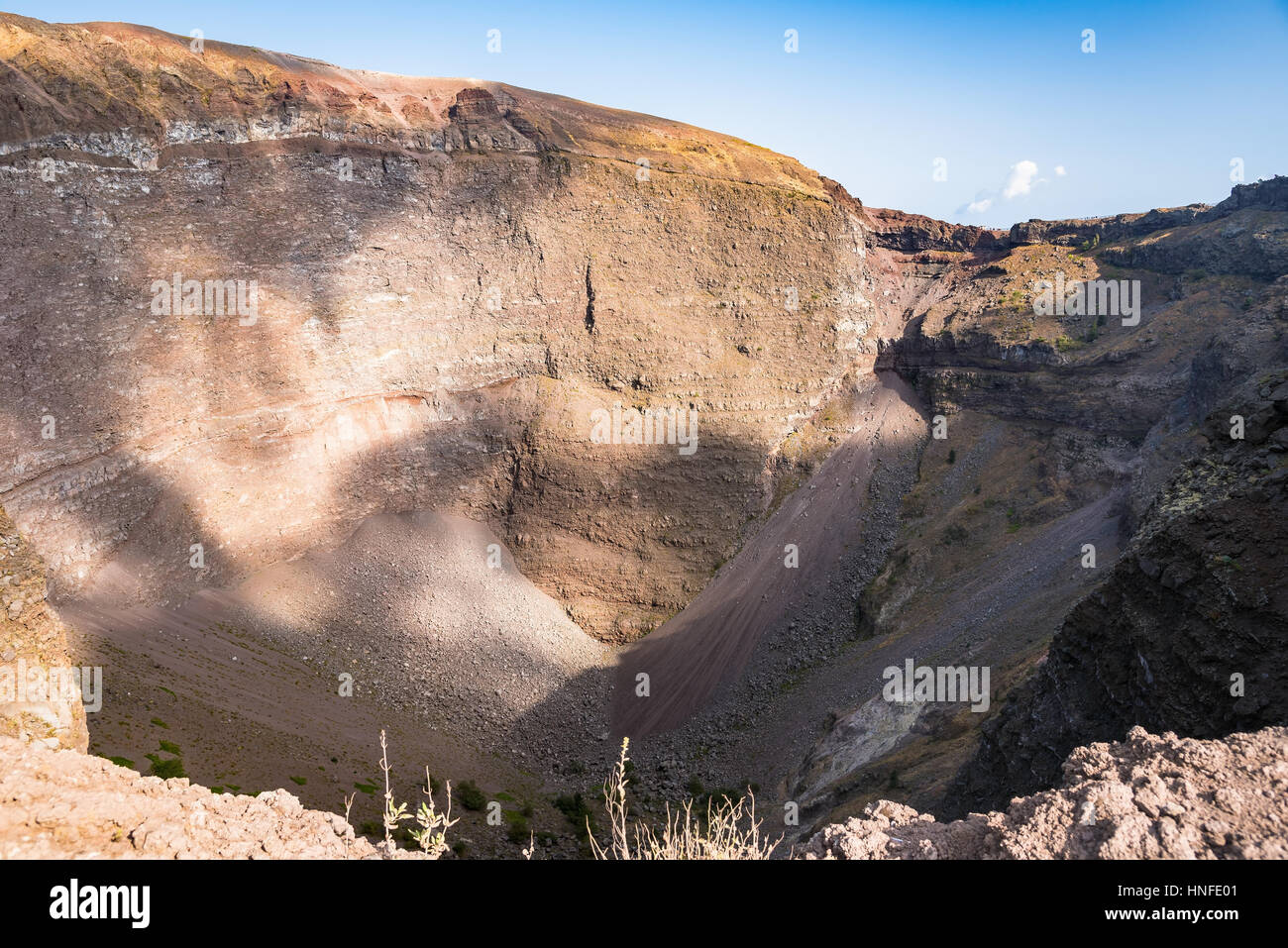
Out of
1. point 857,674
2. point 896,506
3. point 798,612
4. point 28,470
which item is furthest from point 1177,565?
point 28,470

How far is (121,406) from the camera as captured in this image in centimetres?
2312

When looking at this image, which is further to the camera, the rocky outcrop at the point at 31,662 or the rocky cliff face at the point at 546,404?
the rocky cliff face at the point at 546,404

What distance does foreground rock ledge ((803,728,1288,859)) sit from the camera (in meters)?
5.73

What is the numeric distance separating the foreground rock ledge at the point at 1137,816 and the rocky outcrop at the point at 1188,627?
280 centimetres

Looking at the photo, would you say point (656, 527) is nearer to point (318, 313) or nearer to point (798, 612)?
point (798, 612)

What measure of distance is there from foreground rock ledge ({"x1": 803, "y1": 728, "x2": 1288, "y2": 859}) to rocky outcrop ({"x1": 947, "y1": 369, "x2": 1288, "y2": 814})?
280 centimetres

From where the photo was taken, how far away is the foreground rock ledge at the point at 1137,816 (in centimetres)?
573

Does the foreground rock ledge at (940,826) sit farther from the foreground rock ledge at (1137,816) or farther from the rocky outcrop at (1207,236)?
the rocky outcrop at (1207,236)

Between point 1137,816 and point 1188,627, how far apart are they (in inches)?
225

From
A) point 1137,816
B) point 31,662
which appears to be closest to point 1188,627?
point 1137,816

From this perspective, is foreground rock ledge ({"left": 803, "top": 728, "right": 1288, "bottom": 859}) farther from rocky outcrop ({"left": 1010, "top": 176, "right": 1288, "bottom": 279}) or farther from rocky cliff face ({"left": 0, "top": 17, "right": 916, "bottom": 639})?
rocky outcrop ({"left": 1010, "top": 176, "right": 1288, "bottom": 279})

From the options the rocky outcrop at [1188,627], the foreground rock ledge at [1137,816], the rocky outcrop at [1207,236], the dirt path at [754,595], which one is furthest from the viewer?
the rocky outcrop at [1207,236]

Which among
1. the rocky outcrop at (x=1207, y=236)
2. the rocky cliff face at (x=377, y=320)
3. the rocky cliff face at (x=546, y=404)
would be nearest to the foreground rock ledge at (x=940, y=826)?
the rocky cliff face at (x=546, y=404)

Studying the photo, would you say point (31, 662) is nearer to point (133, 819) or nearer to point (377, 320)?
point (133, 819)
